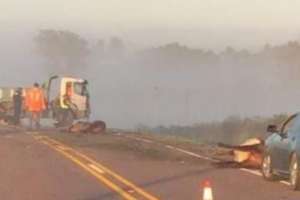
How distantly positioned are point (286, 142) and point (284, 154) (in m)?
0.23

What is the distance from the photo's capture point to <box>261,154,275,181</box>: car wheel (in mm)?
20438

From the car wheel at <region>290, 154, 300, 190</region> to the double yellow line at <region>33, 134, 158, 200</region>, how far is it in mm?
2834

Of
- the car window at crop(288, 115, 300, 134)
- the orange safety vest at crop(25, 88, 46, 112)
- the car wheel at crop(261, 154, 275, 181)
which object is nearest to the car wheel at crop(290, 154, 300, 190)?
the car window at crop(288, 115, 300, 134)

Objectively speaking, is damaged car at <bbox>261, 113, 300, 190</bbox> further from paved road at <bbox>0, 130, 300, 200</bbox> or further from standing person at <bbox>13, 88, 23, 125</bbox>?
standing person at <bbox>13, 88, 23, 125</bbox>

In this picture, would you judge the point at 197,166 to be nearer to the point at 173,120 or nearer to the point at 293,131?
the point at 293,131

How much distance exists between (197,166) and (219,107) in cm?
8152

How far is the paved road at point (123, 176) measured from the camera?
56.0 feet

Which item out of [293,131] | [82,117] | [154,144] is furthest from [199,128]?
[293,131]

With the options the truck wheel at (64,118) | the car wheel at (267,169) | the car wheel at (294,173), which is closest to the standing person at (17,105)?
the truck wheel at (64,118)

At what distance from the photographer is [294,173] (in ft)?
60.0

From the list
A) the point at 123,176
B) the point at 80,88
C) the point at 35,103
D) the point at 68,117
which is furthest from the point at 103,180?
the point at 35,103

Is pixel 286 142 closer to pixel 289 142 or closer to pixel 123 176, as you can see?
pixel 289 142

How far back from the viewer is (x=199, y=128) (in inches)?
1977

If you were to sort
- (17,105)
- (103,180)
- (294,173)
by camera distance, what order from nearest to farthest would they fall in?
(294,173) → (103,180) → (17,105)
